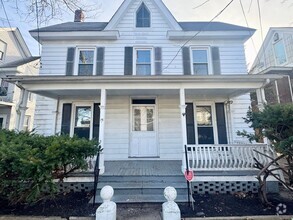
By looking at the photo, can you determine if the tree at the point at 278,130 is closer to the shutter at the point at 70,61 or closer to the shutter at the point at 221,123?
the shutter at the point at 221,123

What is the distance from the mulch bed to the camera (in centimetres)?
376

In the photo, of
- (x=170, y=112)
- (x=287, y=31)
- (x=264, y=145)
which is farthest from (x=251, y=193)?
(x=287, y=31)

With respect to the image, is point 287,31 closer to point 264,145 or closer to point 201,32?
point 201,32

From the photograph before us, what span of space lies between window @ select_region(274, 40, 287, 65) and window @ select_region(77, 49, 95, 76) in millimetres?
13624

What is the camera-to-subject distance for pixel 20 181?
3650 mm

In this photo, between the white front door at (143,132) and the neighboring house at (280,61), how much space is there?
846cm

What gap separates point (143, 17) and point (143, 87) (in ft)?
14.5

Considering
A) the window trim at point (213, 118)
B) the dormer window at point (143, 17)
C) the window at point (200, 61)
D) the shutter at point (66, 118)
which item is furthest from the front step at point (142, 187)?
the dormer window at point (143, 17)

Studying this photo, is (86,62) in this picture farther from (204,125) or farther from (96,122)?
(204,125)

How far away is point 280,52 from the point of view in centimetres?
1325

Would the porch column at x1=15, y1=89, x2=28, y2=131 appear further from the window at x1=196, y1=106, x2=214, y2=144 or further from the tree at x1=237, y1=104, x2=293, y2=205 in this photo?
the tree at x1=237, y1=104, x2=293, y2=205

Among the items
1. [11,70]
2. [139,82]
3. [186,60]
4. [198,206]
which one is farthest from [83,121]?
[11,70]

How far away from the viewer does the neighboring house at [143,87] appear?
599 centimetres

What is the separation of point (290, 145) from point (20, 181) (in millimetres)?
5933
